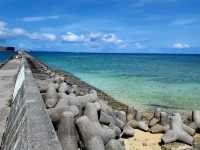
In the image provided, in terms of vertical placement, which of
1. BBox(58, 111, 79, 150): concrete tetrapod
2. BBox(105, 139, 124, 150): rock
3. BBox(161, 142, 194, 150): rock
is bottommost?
BBox(161, 142, 194, 150): rock

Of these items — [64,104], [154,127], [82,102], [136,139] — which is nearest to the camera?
[64,104]

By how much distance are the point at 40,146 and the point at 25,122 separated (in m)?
0.90

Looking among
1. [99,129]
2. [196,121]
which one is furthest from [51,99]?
[196,121]

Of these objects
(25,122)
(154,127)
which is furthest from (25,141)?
(154,127)

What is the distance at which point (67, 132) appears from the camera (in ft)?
17.8

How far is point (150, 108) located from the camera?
41.8 feet

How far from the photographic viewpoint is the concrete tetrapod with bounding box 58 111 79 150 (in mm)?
5285

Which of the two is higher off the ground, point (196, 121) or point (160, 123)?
point (196, 121)

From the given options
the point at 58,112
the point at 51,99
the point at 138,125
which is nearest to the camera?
the point at 58,112

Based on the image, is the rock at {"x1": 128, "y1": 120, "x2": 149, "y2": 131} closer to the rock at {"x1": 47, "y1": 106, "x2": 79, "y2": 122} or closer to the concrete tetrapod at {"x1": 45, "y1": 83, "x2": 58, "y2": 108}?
the concrete tetrapod at {"x1": 45, "y1": 83, "x2": 58, "y2": 108}

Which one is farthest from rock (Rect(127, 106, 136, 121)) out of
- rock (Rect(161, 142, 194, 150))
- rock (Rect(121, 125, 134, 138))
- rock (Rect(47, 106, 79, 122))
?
rock (Rect(47, 106, 79, 122))

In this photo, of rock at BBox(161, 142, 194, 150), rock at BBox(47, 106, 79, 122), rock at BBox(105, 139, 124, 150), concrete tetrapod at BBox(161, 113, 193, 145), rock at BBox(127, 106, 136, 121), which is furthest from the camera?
rock at BBox(127, 106, 136, 121)

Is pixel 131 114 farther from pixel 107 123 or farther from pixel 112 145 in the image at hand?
pixel 112 145

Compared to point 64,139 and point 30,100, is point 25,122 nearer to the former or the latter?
point 30,100
